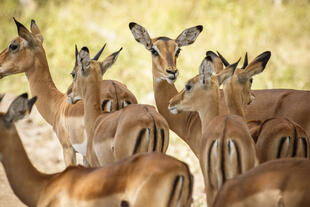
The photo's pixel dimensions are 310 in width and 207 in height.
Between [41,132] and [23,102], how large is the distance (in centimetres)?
509

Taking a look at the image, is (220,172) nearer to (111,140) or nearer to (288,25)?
(111,140)

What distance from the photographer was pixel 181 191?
391 cm

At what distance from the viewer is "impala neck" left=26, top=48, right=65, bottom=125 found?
7078mm

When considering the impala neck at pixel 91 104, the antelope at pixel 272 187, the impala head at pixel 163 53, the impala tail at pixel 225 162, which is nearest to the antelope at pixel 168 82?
the impala head at pixel 163 53

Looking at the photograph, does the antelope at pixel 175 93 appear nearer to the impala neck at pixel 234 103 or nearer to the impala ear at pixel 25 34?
the impala neck at pixel 234 103

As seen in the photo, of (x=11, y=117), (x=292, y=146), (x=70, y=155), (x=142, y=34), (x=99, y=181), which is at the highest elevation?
(x=142, y=34)

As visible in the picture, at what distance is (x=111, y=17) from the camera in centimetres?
1305

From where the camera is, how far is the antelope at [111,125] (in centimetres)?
502

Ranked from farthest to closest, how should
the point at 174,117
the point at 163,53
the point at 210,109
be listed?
the point at 163,53
the point at 174,117
the point at 210,109

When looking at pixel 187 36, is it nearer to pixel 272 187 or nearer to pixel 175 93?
pixel 175 93

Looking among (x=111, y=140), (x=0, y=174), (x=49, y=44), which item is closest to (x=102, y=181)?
(x=111, y=140)

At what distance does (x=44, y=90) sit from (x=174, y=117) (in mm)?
1706

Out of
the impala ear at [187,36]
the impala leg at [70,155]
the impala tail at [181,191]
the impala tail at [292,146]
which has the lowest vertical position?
the impala leg at [70,155]

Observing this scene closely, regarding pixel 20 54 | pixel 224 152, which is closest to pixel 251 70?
pixel 224 152
